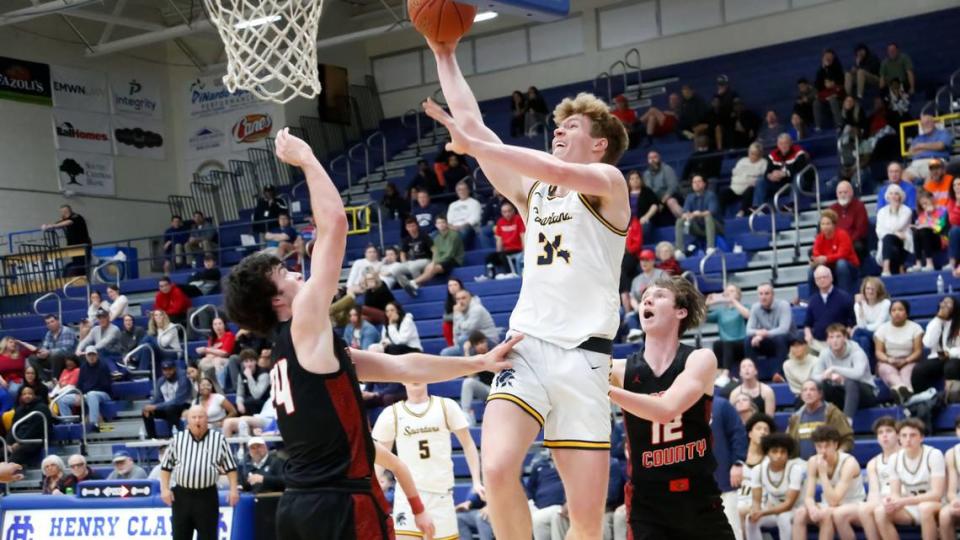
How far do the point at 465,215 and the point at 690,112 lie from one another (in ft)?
13.7

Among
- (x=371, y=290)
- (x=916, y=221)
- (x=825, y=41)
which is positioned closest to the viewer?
(x=916, y=221)

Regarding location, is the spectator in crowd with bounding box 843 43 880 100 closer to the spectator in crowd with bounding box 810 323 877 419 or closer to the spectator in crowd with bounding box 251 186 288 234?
the spectator in crowd with bounding box 810 323 877 419

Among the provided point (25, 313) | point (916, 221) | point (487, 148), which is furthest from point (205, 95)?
point (487, 148)

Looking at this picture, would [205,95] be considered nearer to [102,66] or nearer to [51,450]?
[102,66]

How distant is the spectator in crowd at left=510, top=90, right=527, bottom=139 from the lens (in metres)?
23.2

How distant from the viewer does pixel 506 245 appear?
18.2 m

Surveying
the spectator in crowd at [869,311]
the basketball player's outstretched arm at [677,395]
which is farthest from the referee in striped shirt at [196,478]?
the basketball player's outstretched arm at [677,395]

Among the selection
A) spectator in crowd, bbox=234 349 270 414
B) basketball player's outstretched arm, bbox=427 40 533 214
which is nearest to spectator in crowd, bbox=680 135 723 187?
spectator in crowd, bbox=234 349 270 414

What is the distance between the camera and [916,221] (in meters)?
14.8

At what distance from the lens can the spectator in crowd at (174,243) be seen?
2352 cm

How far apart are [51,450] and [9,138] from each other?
8908mm

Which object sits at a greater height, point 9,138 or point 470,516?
point 9,138

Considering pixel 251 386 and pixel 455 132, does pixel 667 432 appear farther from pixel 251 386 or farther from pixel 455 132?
pixel 251 386

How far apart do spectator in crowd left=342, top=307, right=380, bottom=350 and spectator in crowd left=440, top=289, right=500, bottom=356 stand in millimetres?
1142
